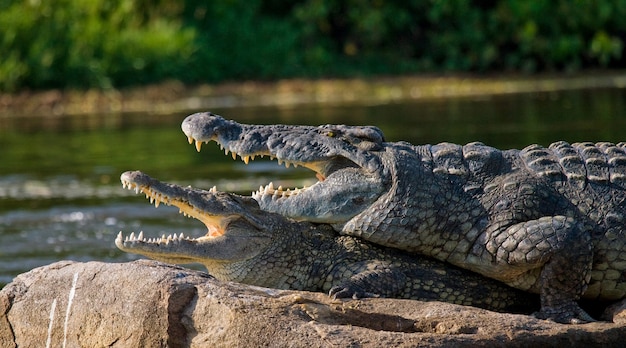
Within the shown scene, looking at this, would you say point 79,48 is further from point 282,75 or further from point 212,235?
point 212,235

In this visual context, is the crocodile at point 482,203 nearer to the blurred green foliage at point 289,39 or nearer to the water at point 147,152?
the water at point 147,152

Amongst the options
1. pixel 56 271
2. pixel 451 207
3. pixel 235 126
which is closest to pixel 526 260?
pixel 451 207

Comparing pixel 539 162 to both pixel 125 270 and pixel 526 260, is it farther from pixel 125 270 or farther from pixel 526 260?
pixel 125 270

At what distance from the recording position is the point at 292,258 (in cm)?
536

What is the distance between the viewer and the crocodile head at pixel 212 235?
17.0ft

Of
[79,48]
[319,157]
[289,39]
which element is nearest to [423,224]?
[319,157]

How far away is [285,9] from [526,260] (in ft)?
79.2

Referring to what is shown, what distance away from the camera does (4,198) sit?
1231cm

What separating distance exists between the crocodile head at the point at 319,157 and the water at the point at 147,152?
9.73 feet

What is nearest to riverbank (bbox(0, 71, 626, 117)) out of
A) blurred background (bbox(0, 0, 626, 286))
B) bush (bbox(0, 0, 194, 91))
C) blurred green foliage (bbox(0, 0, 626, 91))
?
blurred background (bbox(0, 0, 626, 286))

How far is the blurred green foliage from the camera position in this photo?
78.8 ft

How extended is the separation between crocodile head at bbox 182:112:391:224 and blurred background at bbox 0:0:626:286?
7462 mm

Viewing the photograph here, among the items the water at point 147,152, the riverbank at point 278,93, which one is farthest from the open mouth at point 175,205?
the riverbank at point 278,93

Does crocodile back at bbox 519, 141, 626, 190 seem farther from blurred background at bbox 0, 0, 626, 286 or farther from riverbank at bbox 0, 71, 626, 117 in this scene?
riverbank at bbox 0, 71, 626, 117
